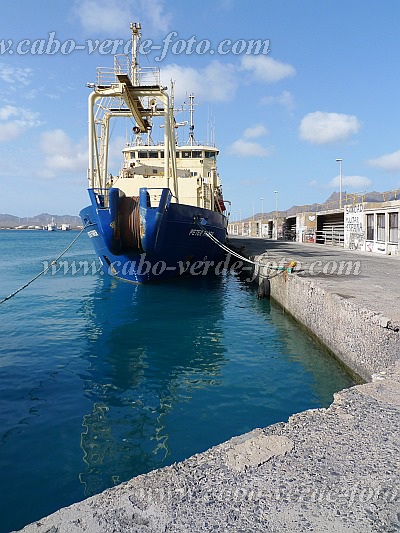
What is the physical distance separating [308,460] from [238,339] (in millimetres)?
6422

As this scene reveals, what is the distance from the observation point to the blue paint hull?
1317 centimetres

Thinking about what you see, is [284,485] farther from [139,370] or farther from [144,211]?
[144,211]

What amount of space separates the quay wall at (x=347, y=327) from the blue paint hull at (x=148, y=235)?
5325mm

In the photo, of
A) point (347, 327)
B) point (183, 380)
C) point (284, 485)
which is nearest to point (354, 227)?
point (347, 327)

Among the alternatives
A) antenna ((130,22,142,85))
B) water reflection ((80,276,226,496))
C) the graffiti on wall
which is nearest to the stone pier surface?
water reflection ((80,276,226,496))

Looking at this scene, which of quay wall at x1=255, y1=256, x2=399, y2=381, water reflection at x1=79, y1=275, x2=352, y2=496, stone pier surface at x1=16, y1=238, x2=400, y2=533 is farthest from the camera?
quay wall at x1=255, y1=256, x2=399, y2=381

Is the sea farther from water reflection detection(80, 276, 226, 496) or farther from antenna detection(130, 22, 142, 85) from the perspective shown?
antenna detection(130, 22, 142, 85)

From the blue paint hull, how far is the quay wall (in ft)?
17.5

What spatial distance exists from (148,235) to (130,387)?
25.4 feet

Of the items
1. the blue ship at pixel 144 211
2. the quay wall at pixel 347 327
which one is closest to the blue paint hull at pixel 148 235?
the blue ship at pixel 144 211

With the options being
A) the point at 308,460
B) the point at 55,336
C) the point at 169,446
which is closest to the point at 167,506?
the point at 308,460

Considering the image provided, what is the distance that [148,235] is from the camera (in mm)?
13219

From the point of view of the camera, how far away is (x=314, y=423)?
3.08 meters

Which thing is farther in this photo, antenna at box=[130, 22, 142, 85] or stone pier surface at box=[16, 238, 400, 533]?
antenna at box=[130, 22, 142, 85]
